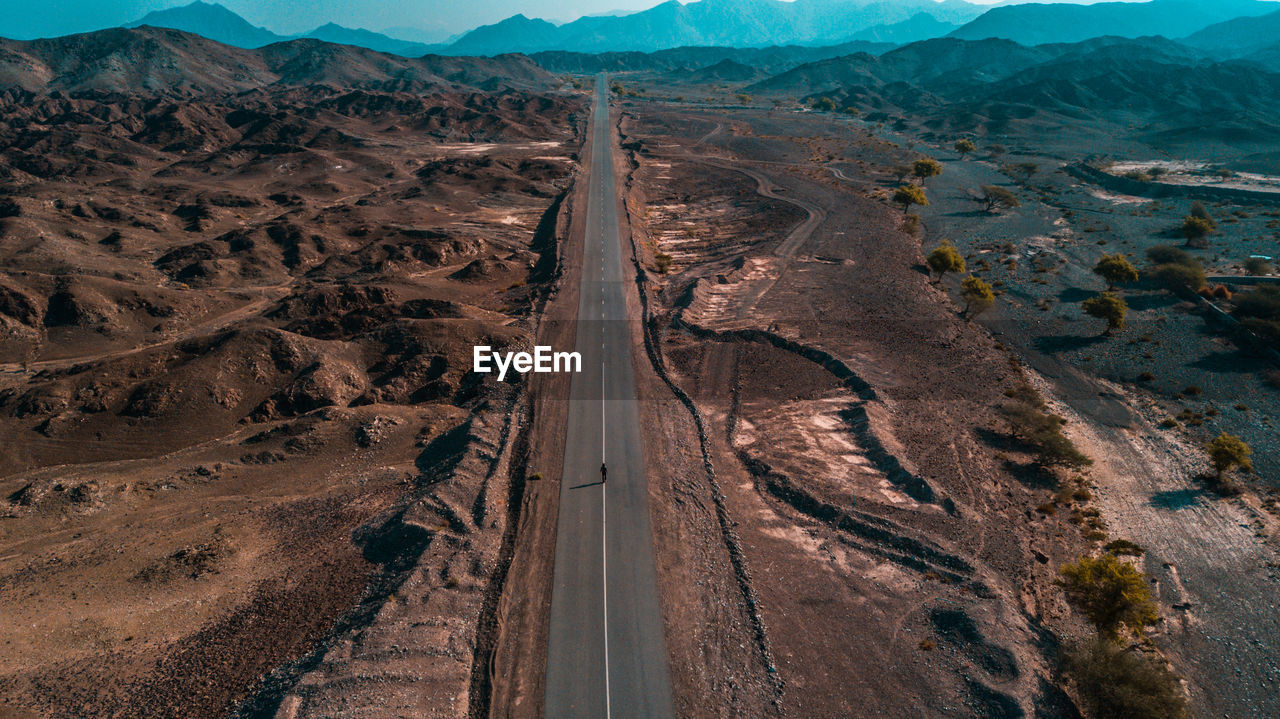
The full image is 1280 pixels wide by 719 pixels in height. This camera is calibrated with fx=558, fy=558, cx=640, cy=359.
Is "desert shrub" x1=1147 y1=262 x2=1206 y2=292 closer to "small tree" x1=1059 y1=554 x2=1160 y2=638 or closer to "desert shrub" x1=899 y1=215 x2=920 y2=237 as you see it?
"desert shrub" x1=899 y1=215 x2=920 y2=237

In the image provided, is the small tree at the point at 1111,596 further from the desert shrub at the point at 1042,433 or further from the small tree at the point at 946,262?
the small tree at the point at 946,262

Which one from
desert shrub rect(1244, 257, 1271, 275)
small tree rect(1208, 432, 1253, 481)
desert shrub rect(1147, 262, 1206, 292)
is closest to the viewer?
small tree rect(1208, 432, 1253, 481)

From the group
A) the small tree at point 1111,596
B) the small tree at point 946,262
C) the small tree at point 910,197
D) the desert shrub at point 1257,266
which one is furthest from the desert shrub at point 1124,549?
the small tree at point 910,197

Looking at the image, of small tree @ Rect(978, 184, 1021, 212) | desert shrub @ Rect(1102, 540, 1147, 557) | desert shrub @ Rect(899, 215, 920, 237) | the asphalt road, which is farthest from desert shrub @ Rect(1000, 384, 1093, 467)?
small tree @ Rect(978, 184, 1021, 212)

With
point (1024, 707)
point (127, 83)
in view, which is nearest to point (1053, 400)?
point (1024, 707)

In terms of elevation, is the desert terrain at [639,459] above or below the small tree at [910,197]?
below

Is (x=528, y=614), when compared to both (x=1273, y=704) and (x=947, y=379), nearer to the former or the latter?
(x=1273, y=704)
